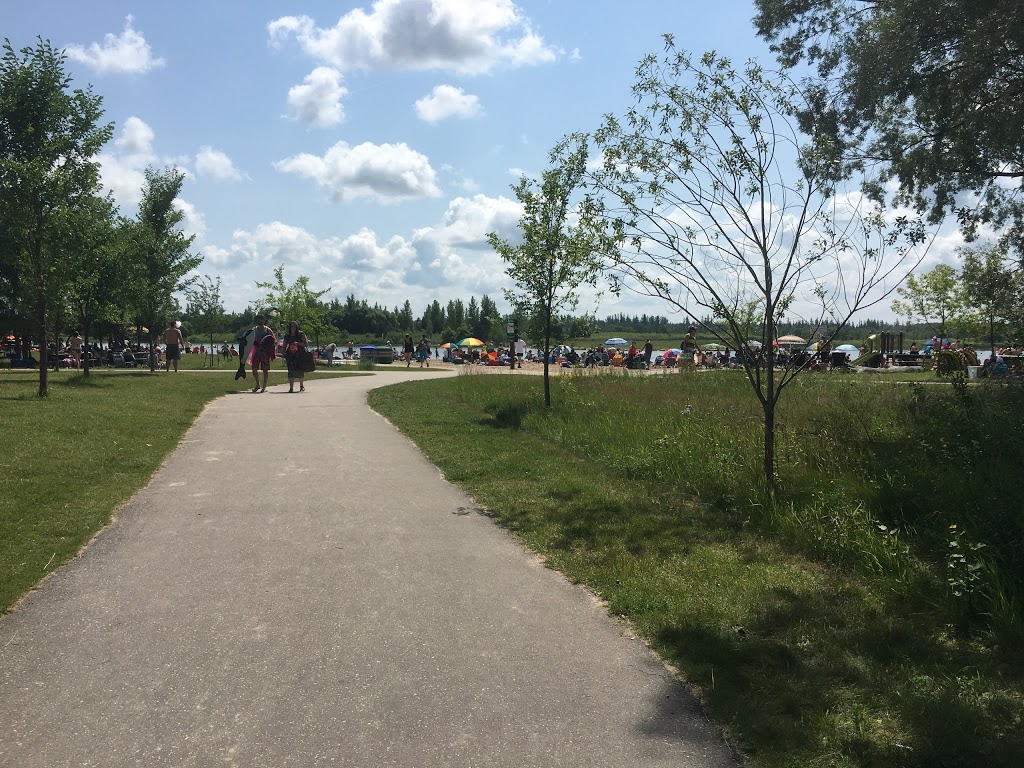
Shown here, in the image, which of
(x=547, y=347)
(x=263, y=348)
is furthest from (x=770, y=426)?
(x=263, y=348)

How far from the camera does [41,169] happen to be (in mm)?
14727

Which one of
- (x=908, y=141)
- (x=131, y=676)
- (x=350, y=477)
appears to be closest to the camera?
(x=131, y=676)

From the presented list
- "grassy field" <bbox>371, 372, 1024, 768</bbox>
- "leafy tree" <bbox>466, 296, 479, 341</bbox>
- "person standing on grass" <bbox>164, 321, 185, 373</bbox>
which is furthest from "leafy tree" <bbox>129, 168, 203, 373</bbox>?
"leafy tree" <bbox>466, 296, 479, 341</bbox>

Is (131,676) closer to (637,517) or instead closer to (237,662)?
(237,662)

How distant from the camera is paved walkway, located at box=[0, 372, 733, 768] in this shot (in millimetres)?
3127

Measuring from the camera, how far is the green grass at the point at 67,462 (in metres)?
5.59

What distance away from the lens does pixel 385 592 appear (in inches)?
195

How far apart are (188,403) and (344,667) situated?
478 inches

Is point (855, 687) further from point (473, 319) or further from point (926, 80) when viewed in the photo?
point (473, 319)

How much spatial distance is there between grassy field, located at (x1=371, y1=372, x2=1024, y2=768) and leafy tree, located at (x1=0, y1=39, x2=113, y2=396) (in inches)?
350

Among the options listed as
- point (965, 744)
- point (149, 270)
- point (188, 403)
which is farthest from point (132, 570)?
point (149, 270)

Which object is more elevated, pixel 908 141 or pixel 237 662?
pixel 908 141

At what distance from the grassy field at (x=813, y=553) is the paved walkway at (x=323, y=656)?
1.27ft

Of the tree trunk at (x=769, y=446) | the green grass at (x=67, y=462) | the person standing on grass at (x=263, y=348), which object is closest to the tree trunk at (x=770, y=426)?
the tree trunk at (x=769, y=446)
